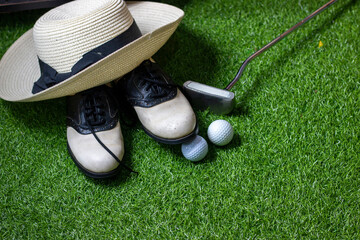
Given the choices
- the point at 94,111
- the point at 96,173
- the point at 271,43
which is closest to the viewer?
the point at 96,173

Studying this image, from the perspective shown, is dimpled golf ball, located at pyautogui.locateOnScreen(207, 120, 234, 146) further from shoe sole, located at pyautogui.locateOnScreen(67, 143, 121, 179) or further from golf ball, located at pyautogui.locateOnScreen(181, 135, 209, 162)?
shoe sole, located at pyautogui.locateOnScreen(67, 143, 121, 179)

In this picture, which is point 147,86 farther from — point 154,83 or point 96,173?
point 96,173

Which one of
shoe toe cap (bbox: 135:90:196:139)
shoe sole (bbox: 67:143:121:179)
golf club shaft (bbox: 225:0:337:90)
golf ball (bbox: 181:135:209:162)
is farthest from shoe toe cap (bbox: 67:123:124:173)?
golf club shaft (bbox: 225:0:337:90)

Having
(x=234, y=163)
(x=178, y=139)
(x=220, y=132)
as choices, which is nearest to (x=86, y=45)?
(x=178, y=139)

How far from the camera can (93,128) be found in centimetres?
135

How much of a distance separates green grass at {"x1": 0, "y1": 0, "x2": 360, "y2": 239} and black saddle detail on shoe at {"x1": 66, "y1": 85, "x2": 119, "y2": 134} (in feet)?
0.40

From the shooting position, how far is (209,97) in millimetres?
1412

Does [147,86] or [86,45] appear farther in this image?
[147,86]

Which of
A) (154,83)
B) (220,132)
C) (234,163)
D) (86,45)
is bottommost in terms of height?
(234,163)

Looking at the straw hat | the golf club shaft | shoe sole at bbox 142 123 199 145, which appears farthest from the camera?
the golf club shaft

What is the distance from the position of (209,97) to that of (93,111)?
474 mm

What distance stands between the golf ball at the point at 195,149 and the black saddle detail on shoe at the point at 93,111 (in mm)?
312

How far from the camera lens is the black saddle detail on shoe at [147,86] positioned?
Answer: 1.39 metres

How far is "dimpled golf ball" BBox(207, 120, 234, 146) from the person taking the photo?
133 centimetres
